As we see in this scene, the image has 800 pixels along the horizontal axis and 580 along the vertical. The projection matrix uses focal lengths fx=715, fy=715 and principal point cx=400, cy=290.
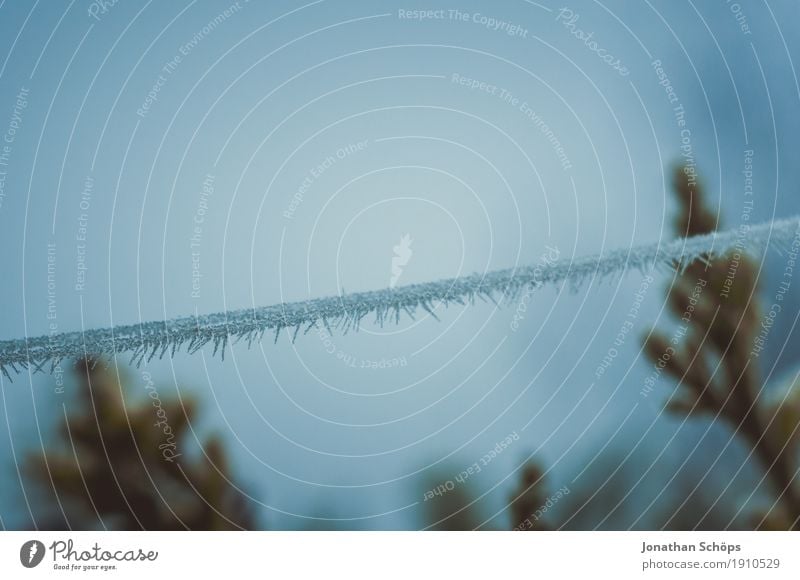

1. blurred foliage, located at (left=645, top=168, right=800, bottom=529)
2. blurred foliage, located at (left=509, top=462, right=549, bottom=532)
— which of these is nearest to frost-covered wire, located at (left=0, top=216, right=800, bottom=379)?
blurred foliage, located at (left=645, top=168, right=800, bottom=529)

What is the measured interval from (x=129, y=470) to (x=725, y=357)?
58cm

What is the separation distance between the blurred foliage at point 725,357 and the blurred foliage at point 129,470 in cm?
44

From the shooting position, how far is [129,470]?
0.68 meters

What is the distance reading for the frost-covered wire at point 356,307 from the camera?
26.5 inches

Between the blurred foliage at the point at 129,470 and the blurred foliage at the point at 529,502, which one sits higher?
the blurred foliage at the point at 129,470

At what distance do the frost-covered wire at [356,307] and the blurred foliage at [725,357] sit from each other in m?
0.02

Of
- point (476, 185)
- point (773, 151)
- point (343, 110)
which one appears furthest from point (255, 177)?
point (773, 151)

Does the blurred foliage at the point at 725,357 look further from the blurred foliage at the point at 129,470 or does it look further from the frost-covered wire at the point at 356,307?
the blurred foliage at the point at 129,470

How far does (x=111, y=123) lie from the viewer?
2.26 feet

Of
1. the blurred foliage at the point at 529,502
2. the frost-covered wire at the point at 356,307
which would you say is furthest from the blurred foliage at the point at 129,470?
the blurred foliage at the point at 529,502

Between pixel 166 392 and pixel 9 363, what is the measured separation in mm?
152

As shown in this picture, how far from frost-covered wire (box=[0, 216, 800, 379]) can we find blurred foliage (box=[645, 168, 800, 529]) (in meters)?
0.02

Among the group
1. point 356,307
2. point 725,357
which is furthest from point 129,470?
point 725,357

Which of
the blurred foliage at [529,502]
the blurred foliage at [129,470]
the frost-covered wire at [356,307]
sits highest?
the frost-covered wire at [356,307]
